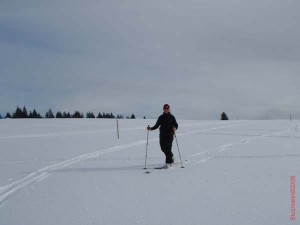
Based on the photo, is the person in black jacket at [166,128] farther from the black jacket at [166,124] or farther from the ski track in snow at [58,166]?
the ski track in snow at [58,166]

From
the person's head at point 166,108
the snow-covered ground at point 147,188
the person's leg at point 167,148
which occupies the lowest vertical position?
the snow-covered ground at point 147,188

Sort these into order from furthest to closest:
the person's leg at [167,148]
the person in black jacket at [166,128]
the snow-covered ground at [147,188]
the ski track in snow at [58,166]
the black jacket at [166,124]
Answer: the black jacket at [166,124], the person in black jacket at [166,128], the person's leg at [167,148], the ski track in snow at [58,166], the snow-covered ground at [147,188]

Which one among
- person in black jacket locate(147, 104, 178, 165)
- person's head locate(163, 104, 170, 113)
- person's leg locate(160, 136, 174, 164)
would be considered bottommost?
person's leg locate(160, 136, 174, 164)

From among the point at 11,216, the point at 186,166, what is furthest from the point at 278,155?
the point at 11,216

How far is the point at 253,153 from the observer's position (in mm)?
14727

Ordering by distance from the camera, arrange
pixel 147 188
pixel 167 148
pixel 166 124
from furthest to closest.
Answer: pixel 166 124, pixel 167 148, pixel 147 188

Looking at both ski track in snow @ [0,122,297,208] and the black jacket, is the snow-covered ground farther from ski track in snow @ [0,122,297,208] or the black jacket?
the black jacket

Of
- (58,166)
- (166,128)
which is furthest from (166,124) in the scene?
(58,166)

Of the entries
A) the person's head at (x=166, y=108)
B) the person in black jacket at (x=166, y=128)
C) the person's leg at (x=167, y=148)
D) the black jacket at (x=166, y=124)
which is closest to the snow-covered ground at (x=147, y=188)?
the person's leg at (x=167, y=148)

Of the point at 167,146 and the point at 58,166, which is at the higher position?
the point at 167,146

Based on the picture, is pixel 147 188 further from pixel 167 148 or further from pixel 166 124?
pixel 166 124

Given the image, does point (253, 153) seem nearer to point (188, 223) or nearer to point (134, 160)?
point (134, 160)

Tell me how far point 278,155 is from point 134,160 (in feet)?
18.1

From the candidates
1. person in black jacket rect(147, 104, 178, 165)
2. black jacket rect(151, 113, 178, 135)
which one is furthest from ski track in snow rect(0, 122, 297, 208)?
black jacket rect(151, 113, 178, 135)
